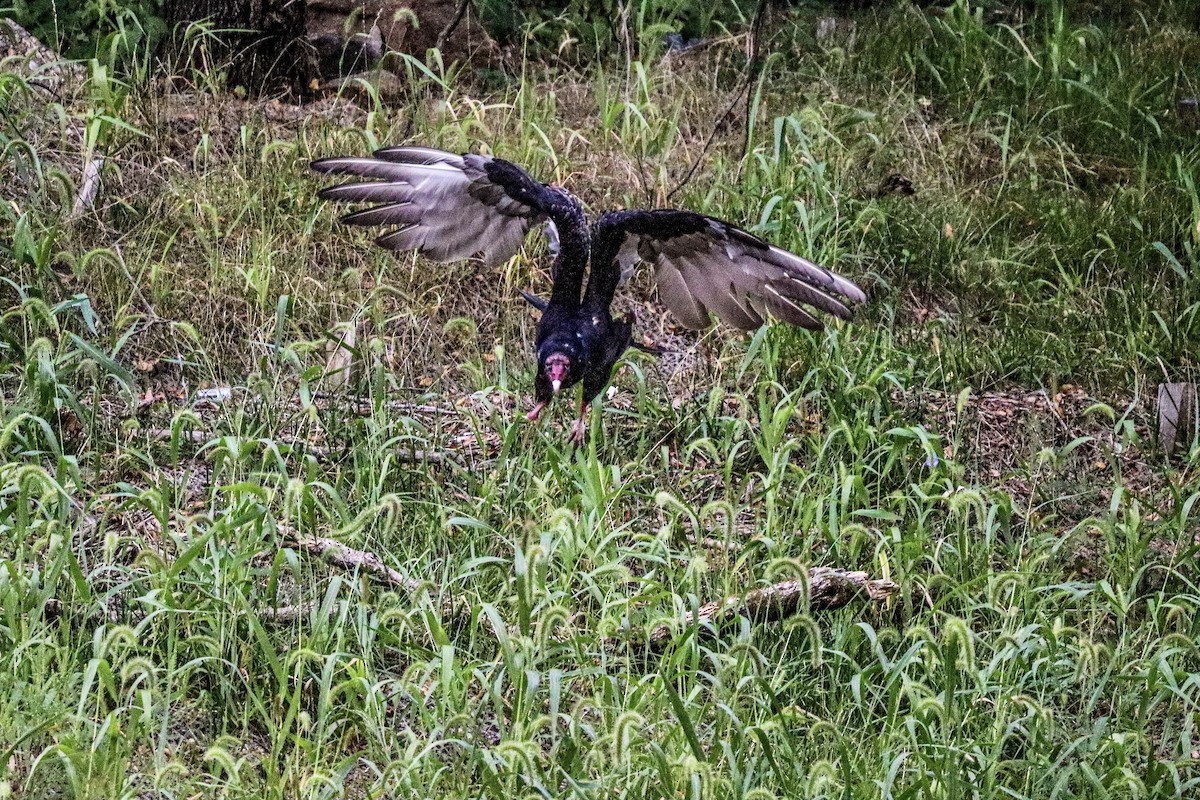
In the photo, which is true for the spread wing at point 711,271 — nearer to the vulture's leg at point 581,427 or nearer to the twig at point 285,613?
the vulture's leg at point 581,427

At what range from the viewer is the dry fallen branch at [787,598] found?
3283 mm

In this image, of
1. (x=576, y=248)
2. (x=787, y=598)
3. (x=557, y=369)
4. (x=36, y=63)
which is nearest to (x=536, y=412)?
(x=557, y=369)

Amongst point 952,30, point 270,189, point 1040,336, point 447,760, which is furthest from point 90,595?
point 952,30

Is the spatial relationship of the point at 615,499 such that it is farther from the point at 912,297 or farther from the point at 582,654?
the point at 912,297

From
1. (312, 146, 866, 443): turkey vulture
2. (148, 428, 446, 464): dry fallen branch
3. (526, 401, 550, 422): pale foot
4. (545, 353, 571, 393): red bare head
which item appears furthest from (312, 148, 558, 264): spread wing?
(148, 428, 446, 464): dry fallen branch

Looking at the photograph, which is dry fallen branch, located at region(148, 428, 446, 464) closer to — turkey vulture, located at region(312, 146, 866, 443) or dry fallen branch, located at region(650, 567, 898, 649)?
turkey vulture, located at region(312, 146, 866, 443)

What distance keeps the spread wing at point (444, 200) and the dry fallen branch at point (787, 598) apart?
1603 millimetres

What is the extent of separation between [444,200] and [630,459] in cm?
108

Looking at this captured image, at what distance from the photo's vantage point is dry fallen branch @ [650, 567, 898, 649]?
328 centimetres

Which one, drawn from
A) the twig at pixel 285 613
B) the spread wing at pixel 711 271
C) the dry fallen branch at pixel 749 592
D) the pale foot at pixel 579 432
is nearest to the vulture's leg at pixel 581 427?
the pale foot at pixel 579 432

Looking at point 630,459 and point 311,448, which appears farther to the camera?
point 630,459

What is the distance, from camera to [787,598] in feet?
11.0

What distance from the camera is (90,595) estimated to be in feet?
9.90

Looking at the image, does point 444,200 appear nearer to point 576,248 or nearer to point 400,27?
point 576,248
